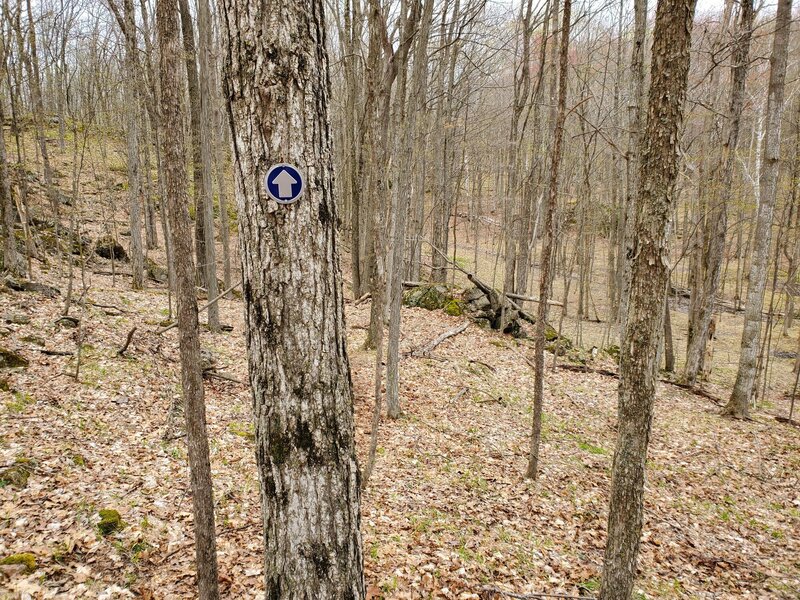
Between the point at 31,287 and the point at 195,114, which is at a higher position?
the point at 195,114

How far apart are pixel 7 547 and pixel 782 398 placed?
1646cm

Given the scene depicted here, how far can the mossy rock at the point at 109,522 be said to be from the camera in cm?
379

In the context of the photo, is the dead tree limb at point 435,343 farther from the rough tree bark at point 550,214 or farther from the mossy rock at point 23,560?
the mossy rock at point 23,560

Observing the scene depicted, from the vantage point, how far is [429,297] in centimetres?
1375

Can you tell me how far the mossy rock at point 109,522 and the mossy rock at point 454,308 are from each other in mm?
10277

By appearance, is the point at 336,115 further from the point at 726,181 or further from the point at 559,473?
the point at 559,473

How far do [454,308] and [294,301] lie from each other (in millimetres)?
11791

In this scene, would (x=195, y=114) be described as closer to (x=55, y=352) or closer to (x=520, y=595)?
(x=55, y=352)

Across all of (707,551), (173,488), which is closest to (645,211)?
(707,551)

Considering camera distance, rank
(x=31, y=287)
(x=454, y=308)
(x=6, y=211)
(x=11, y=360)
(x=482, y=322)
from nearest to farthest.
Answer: (x=11, y=360)
(x=6, y=211)
(x=31, y=287)
(x=482, y=322)
(x=454, y=308)

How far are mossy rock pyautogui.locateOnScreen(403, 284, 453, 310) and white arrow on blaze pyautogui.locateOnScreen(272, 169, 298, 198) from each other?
11904 millimetres

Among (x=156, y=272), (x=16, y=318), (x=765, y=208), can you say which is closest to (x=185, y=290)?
(x=16, y=318)

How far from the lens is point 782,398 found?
40.1 feet

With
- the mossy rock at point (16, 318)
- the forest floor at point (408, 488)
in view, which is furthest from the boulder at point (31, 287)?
the mossy rock at point (16, 318)
